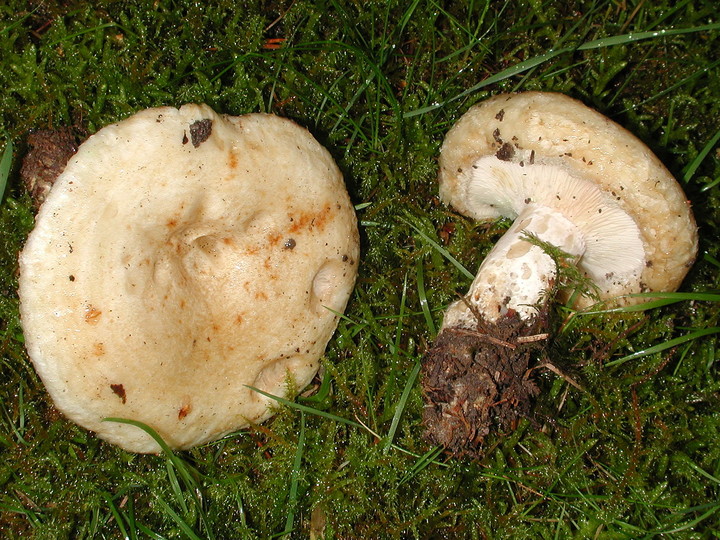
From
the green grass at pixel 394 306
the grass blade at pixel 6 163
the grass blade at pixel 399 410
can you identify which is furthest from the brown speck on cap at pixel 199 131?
the grass blade at pixel 399 410

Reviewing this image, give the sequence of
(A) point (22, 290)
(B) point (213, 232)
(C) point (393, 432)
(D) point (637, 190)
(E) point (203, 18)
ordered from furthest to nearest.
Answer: (E) point (203, 18), (C) point (393, 432), (B) point (213, 232), (D) point (637, 190), (A) point (22, 290)

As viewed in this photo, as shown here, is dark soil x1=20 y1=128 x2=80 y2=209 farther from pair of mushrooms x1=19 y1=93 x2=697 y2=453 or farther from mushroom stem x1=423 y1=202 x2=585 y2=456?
mushroom stem x1=423 y1=202 x2=585 y2=456

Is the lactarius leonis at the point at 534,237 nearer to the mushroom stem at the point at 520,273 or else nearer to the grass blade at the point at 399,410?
the mushroom stem at the point at 520,273

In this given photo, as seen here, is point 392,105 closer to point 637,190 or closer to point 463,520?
point 637,190

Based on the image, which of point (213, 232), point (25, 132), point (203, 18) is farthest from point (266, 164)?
point (25, 132)

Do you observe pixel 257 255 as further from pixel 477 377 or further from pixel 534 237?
pixel 534 237

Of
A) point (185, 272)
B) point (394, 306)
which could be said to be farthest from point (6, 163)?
point (394, 306)

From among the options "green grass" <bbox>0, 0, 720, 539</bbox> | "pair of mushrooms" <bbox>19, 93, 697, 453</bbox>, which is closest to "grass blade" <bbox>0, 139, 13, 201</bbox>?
"green grass" <bbox>0, 0, 720, 539</bbox>
